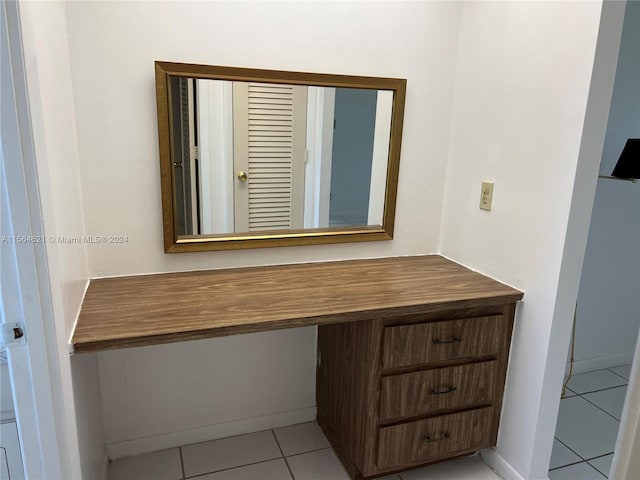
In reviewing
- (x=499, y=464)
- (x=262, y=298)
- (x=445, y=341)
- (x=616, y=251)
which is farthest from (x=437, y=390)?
(x=616, y=251)

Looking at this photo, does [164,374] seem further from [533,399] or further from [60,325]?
[533,399]

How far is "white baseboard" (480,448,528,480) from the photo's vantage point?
5.90 feet

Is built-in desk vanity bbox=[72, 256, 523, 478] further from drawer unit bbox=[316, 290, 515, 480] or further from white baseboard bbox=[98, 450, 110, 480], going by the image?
white baseboard bbox=[98, 450, 110, 480]

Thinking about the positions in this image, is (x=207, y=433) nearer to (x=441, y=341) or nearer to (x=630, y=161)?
(x=441, y=341)

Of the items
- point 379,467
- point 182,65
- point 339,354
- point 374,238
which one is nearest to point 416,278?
point 374,238

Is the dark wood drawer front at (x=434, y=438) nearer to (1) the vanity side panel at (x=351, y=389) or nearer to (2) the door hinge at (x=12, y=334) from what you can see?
(1) the vanity side panel at (x=351, y=389)

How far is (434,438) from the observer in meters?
1.75

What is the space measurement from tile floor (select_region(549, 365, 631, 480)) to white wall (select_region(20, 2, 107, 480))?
1.74 meters

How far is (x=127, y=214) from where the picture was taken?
1.67 meters

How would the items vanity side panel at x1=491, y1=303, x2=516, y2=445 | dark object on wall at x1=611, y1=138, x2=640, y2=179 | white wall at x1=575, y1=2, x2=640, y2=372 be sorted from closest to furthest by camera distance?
vanity side panel at x1=491, y1=303, x2=516, y2=445 < dark object on wall at x1=611, y1=138, x2=640, y2=179 < white wall at x1=575, y1=2, x2=640, y2=372

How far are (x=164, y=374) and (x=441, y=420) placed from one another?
111 cm

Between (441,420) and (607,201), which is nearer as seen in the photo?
(441,420)

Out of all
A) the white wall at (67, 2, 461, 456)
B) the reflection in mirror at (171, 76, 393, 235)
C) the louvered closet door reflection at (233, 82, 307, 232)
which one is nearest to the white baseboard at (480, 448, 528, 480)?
the white wall at (67, 2, 461, 456)

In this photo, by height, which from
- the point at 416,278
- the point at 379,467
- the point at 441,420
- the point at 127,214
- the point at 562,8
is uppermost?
the point at 562,8
